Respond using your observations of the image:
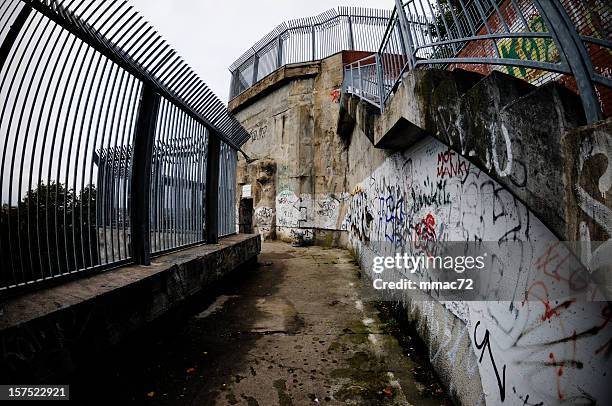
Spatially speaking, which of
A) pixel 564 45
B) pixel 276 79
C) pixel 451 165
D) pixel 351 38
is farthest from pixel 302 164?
pixel 564 45

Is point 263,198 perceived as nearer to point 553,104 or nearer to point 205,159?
point 205,159

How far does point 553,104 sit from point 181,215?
17.2 ft

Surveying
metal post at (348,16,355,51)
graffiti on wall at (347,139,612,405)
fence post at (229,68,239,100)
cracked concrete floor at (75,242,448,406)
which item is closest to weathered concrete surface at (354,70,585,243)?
graffiti on wall at (347,139,612,405)

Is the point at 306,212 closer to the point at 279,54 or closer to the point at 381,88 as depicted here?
the point at 279,54

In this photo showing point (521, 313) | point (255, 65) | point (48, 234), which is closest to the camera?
point (521, 313)

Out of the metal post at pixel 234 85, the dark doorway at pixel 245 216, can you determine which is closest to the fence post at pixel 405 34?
the dark doorway at pixel 245 216

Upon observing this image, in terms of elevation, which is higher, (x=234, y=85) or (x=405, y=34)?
(x=234, y=85)

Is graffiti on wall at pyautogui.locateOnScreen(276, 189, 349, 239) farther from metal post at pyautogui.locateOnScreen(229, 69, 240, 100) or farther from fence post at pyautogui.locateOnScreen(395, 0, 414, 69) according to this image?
fence post at pyautogui.locateOnScreen(395, 0, 414, 69)

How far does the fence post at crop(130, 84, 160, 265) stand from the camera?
397cm

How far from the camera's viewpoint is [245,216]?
53.7 ft

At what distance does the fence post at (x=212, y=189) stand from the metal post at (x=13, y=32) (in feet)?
12.9

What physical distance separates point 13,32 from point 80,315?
2.23 metres

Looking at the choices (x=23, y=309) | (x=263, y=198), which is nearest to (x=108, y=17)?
(x=23, y=309)

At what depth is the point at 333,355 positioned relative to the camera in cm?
349
